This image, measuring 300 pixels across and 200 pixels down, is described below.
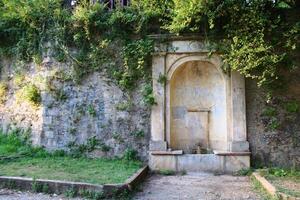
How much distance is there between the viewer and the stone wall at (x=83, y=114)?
31.8ft

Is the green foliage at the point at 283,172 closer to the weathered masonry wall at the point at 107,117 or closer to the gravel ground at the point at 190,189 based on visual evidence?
the weathered masonry wall at the point at 107,117

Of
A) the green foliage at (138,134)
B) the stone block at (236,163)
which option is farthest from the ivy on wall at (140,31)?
the stone block at (236,163)

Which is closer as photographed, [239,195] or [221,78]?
[239,195]

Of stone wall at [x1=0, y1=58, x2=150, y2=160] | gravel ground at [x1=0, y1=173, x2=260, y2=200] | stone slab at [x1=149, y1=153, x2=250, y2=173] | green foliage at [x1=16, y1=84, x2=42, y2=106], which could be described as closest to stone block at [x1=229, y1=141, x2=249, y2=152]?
stone slab at [x1=149, y1=153, x2=250, y2=173]

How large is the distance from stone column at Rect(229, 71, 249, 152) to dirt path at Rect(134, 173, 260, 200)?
862mm

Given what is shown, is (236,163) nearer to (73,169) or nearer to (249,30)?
(249,30)

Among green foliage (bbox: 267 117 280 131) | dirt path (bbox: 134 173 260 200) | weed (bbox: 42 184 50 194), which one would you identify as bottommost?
dirt path (bbox: 134 173 260 200)

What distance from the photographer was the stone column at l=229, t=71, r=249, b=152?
30.1 feet

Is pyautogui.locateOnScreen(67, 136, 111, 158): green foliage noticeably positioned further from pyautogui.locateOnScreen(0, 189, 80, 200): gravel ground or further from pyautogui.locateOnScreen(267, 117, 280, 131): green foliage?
pyautogui.locateOnScreen(267, 117, 280, 131): green foliage

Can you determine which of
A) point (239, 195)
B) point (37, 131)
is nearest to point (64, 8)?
point (37, 131)

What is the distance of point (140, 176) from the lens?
8.04 m

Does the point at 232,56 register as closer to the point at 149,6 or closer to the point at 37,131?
the point at 149,6

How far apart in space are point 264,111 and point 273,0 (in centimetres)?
274

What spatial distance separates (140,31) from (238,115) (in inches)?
135
